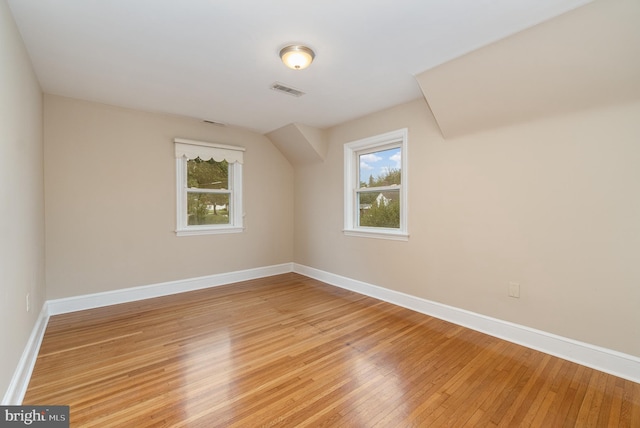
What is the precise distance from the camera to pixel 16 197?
1.85m

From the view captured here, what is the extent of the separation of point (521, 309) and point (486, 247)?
1.99 ft

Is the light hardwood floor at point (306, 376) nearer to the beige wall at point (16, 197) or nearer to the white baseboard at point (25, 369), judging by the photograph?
the white baseboard at point (25, 369)

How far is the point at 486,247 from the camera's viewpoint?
2730 millimetres

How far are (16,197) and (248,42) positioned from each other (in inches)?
75.8

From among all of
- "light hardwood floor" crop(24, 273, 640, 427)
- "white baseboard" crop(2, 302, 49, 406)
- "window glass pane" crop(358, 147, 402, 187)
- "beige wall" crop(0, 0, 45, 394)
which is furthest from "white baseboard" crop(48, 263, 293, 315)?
"window glass pane" crop(358, 147, 402, 187)

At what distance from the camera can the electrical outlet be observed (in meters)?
2.53

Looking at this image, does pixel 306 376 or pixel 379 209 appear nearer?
pixel 306 376

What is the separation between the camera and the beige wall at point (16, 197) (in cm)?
157

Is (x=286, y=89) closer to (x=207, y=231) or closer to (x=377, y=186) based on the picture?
(x=377, y=186)

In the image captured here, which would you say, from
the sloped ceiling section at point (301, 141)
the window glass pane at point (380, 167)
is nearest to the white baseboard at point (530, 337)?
the window glass pane at point (380, 167)

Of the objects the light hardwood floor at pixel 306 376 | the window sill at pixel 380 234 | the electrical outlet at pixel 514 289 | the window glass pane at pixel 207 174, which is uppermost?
the window glass pane at pixel 207 174

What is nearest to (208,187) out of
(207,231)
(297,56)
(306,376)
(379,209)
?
(207,231)

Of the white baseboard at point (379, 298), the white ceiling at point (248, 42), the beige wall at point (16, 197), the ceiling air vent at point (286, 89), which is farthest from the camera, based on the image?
the ceiling air vent at point (286, 89)

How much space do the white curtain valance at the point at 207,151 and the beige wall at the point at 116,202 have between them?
12 centimetres
